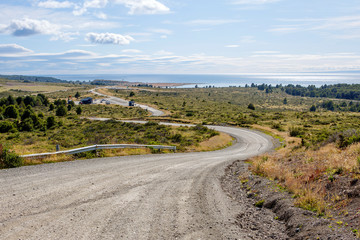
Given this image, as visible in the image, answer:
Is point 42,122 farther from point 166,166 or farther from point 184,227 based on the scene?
point 184,227

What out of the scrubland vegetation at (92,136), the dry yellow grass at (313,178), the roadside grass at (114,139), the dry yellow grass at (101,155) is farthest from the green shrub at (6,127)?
the dry yellow grass at (313,178)

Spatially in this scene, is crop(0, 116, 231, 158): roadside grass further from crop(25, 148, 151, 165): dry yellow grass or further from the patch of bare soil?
the patch of bare soil

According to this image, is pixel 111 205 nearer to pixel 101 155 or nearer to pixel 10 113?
pixel 101 155

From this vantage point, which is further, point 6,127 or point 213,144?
point 6,127

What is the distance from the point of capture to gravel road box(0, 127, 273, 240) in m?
6.15

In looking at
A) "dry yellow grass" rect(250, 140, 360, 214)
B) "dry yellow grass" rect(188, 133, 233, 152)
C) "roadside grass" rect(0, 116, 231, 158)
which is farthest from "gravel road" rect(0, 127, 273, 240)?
"dry yellow grass" rect(188, 133, 233, 152)

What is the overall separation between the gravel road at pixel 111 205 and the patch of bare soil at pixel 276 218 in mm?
515

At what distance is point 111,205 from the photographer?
25.4ft

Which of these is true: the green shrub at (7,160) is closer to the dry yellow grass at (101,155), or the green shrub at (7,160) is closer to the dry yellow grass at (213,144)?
the dry yellow grass at (101,155)

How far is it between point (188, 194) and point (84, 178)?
4572 millimetres

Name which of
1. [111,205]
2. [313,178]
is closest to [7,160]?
[111,205]

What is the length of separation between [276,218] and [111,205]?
17.2 ft

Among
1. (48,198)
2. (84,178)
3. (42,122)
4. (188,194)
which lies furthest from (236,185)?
(42,122)

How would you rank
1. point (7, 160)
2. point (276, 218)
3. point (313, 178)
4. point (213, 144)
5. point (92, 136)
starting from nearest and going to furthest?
point (276, 218) < point (313, 178) < point (7, 160) < point (213, 144) < point (92, 136)
